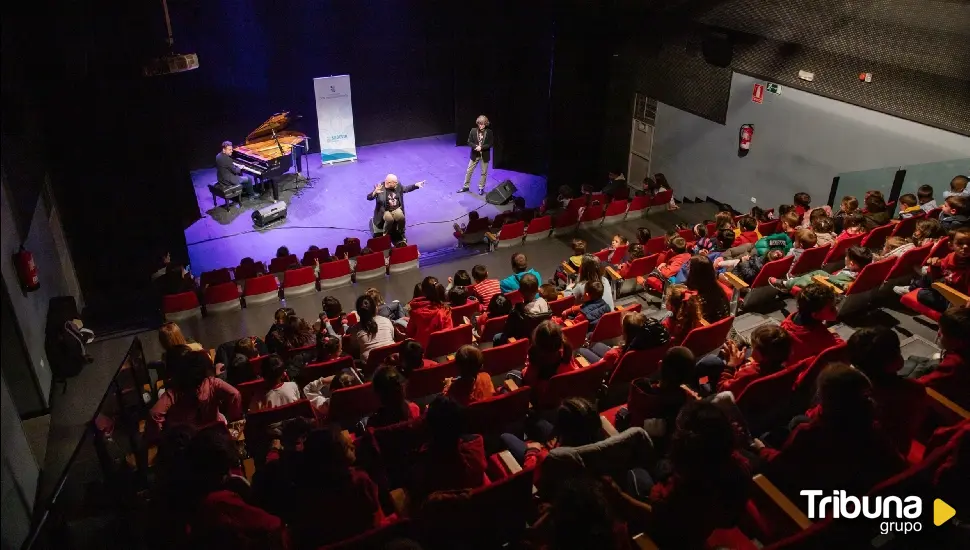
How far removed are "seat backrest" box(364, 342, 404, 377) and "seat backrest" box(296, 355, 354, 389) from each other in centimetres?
19

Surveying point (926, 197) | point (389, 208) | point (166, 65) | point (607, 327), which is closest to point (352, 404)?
point (607, 327)

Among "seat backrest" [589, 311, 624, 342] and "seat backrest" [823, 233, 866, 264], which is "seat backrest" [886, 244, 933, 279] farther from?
"seat backrest" [589, 311, 624, 342]

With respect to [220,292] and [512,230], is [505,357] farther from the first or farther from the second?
[512,230]

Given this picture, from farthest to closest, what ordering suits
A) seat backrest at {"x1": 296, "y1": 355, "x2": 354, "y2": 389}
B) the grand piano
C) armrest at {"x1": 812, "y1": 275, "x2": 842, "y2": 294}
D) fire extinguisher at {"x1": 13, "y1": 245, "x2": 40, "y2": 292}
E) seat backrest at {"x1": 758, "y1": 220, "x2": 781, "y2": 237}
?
the grand piano → seat backrest at {"x1": 758, "y1": 220, "x2": 781, "y2": 237} → fire extinguisher at {"x1": 13, "y1": 245, "x2": 40, "y2": 292} → armrest at {"x1": 812, "y1": 275, "x2": 842, "y2": 294} → seat backrest at {"x1": 296, "y1": 355, "x2": 354, "y2": 389}

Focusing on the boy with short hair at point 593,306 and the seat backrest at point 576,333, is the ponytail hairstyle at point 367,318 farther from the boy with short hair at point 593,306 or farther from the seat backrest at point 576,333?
the boy with short hair at point 593,306

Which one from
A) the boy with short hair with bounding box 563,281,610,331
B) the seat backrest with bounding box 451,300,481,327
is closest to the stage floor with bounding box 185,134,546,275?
the seat backrest with bounding box 451,300,481,327

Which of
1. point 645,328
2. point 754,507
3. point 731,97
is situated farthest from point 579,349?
point 731,97

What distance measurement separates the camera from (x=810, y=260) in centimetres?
681

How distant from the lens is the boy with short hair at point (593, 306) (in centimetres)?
614

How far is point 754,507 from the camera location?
3502mm

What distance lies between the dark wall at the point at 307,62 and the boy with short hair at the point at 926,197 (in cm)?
934

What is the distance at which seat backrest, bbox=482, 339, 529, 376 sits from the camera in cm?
537

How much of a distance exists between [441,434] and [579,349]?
7.90ft

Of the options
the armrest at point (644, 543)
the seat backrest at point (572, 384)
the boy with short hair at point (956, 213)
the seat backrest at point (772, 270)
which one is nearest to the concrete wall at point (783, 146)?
the boy with short hair at point (956, 213)
